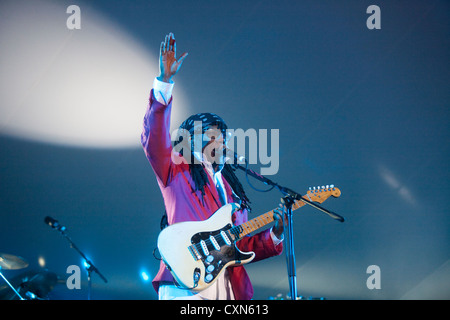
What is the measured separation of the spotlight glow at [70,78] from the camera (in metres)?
3.34

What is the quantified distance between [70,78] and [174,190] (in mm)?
1840

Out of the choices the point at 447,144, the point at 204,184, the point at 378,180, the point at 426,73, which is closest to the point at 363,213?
the point at 378,180

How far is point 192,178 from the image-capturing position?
2.46 m

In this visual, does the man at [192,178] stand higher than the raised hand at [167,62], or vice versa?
the raised hand at [167,62]

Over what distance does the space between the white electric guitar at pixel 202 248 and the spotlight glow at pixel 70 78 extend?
1.80 meters

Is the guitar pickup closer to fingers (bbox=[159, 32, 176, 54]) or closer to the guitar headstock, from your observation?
the guitar headstock

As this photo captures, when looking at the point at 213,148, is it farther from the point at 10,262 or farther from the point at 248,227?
the point at 10,262

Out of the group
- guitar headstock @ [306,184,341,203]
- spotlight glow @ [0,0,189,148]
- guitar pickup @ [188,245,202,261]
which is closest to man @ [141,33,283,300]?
guitar pickup @ [188,245,202,261]

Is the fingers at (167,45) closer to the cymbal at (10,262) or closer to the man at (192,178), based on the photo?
the man at (192,178)

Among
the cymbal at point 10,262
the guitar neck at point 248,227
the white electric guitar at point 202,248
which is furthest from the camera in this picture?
the cymbal at point 10,262

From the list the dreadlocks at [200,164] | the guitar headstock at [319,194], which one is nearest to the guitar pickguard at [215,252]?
the dreadlocks at [200,164]

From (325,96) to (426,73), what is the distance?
106cm

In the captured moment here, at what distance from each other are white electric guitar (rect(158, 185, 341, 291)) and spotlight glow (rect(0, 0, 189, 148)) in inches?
70.9

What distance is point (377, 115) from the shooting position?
Result: 4109 mm
